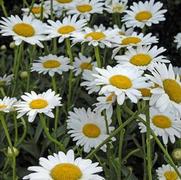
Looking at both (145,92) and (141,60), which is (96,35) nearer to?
(141,60)

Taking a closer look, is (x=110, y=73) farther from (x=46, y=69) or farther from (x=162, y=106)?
(x=46, y=69)

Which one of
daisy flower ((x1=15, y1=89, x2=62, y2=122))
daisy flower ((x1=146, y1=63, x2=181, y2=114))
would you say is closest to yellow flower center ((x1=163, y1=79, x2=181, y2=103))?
daisy flower ((x1=146, y1=63, x2=181, y2=114))

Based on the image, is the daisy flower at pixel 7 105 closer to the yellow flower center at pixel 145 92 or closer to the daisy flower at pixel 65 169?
the daisy flower at pixel 65 169

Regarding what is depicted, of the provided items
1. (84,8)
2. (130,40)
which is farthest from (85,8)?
(130,40)

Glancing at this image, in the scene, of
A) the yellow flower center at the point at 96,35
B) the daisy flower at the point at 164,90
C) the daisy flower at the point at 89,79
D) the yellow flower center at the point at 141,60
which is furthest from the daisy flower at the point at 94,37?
the daisy flower at the point at 164,90

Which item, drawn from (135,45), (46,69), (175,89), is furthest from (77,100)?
(175,89)

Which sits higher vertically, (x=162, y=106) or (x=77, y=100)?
(x=77, y=100)
